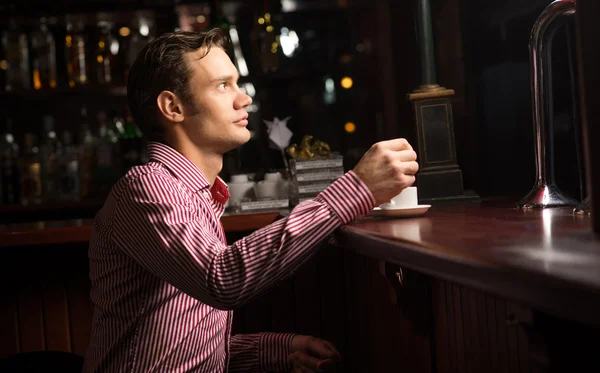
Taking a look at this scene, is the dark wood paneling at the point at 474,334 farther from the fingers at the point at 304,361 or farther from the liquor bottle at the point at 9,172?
the liquor bottle at the point at 9,172

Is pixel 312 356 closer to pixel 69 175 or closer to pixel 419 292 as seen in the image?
pixel 419 292

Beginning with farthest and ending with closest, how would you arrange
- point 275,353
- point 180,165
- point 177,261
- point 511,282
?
point 275,353 < point 180,165 < point 177,261 < point 511,282

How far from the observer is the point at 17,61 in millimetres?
3252

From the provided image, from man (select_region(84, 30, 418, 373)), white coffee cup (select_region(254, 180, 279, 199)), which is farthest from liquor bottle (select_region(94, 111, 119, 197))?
man (select_region(84, 30, 418, 373))

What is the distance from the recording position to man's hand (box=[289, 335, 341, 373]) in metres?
1.41

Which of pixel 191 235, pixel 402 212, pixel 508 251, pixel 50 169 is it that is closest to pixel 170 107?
pixel 191 235

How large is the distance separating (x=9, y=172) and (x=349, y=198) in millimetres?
2552

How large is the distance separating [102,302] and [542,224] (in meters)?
0.81

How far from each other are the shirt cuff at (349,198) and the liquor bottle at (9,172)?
250cm

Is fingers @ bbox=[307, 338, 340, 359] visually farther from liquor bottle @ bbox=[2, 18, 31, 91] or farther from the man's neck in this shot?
liquor bottle @ bbox=[2, 18, 31, 91]

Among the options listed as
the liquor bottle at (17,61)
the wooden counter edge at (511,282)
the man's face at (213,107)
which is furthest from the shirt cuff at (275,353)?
the liquor bottle at (17,61)

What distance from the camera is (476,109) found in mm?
2100

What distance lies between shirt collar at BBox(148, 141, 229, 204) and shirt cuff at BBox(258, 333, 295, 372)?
→ 1.28ft

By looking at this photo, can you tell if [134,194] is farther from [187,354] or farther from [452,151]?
[452,151]
